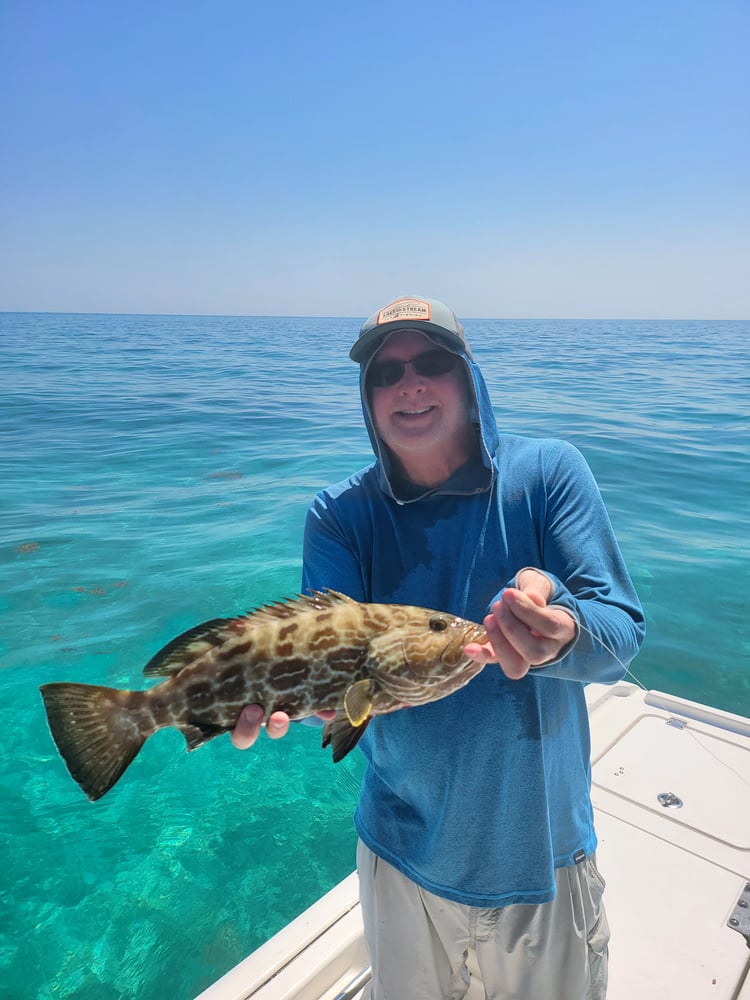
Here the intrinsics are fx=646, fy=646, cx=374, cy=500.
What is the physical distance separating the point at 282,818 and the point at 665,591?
6827 mm

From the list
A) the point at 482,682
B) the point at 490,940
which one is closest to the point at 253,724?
Answer: the point at 482,682

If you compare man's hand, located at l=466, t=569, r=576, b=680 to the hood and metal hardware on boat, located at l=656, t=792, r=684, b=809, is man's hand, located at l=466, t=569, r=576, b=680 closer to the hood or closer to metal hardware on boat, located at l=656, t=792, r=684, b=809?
the hood

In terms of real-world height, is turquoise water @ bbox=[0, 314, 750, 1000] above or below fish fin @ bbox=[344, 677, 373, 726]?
below

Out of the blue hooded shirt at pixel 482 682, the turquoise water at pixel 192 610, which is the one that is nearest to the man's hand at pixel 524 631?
the blue hooded shirt at pixel 482 682

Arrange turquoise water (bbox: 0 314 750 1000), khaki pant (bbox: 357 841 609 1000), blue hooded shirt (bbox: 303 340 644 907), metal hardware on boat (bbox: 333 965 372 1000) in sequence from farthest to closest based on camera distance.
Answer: turquoise water (bbox: 0 314 750 1000), metal hardware on boat (bbox: 333 965 372 1000), khaki pant (bbox: 357 841 609 1000), blue hooded shirt (bbox: 303 340 644 907)

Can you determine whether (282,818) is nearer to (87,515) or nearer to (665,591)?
(665,591)

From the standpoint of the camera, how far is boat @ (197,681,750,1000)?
353cm

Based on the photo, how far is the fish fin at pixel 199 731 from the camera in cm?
241

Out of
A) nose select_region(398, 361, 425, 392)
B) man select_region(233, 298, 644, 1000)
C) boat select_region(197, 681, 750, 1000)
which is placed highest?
nose select_region(398, 361, 425, 392)

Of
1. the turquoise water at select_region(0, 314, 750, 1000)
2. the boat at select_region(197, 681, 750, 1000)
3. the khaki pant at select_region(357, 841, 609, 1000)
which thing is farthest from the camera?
the turquoise water at select_region(0, 314, 750, 1000)

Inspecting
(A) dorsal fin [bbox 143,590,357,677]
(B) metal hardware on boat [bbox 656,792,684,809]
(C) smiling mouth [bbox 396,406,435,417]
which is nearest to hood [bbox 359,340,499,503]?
(C) smiling mouth [bbox 396,406,435,417]

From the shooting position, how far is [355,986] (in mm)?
3725

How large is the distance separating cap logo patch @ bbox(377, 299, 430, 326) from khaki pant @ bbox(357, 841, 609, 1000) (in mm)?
2526

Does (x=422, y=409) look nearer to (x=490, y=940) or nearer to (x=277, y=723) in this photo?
(x=277, y=723)
